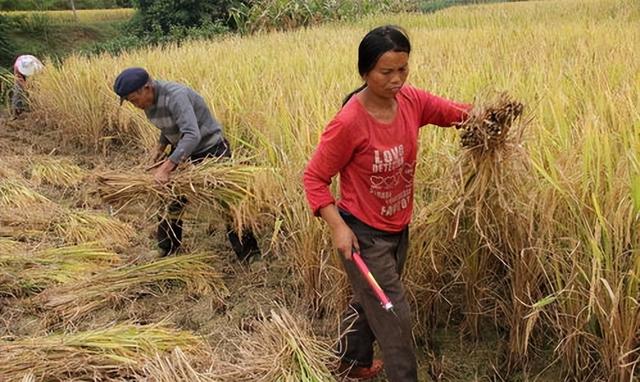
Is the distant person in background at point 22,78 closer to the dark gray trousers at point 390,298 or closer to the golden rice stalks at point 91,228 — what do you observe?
the golden rice stalks at point 91,228

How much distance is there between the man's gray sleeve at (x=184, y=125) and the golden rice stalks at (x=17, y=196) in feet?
5.80

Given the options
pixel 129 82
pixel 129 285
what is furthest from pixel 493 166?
pixel 129 285

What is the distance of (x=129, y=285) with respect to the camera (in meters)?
2.79

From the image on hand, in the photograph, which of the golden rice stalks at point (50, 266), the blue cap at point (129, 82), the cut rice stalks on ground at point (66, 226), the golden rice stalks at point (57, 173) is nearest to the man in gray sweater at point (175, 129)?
the blue cap at point (129, 82)

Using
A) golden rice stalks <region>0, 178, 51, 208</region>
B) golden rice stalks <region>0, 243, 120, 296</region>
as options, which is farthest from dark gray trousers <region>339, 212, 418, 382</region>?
golden rice stalks <region>0, 178, 51, 208</region>

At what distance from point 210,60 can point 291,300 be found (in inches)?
150

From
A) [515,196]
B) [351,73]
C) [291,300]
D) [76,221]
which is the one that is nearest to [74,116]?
[76,221]

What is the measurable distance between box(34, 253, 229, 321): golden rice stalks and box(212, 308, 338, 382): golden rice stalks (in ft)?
2.40

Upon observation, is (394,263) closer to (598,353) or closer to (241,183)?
(598,353)

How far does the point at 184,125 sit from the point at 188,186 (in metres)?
0.30

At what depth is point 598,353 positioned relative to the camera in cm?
167

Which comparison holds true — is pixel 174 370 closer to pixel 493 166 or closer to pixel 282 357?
pixel 282 357

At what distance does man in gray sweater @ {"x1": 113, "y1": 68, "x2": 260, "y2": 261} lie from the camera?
2693mm

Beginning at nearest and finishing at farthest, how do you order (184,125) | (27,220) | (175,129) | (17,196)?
(184,125) < (175,129) < (27,220) < (17,196)
